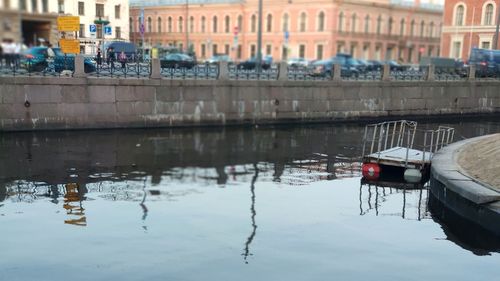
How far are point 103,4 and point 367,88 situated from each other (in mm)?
26614

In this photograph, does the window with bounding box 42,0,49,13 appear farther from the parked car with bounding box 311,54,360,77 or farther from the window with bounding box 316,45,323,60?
the window with bounding box 316,45,323,60

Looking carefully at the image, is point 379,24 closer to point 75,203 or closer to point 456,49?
point 456,49

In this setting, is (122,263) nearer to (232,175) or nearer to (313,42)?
(232,175)

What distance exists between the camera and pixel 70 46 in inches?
907

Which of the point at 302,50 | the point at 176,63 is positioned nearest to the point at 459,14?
the point at 302,50

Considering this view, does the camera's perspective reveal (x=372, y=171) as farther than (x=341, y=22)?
No

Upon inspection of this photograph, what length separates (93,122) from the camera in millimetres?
24234

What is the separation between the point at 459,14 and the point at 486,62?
21.7 meters

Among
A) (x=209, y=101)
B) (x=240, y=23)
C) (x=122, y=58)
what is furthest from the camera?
(x=240, y=23)

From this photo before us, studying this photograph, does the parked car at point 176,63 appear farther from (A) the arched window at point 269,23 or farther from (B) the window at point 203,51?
(B) the window at point 203,51

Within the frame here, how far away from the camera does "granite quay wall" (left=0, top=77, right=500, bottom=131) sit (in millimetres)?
22984

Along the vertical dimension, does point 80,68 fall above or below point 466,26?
below

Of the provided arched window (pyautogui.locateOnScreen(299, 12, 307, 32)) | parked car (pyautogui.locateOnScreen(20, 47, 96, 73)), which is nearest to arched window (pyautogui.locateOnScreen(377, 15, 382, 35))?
arched window (pyautogui.locateOnScreen(299, 12, 307, 32))

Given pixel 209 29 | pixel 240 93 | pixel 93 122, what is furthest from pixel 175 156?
pixel 209 29
